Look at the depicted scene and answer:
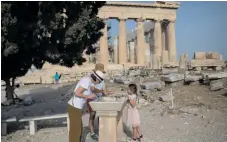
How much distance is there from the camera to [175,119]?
9.20m

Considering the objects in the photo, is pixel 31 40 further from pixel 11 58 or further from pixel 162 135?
pixel 162 135

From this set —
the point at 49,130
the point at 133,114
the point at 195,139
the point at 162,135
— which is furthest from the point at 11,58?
the point at 195,139

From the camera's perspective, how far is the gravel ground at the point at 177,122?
743 cm

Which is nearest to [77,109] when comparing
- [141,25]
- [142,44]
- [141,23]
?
A: [142,44]

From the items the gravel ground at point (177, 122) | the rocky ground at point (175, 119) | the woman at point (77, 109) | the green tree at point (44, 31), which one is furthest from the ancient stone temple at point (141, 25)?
the woman at point (77, 109)

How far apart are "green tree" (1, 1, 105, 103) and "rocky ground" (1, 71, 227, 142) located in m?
1.93

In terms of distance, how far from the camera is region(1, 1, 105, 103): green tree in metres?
7.08

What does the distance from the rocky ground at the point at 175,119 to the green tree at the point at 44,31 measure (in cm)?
193

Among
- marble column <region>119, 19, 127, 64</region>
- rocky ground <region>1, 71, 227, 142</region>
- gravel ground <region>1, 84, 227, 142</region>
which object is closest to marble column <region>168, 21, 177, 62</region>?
marble column <region>119, 19, 127, 64</region>

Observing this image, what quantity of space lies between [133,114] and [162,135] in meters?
1.31

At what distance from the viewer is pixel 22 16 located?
755 cm

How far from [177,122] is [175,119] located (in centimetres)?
35

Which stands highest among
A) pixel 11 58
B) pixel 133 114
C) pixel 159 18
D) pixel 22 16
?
pixel 159 18

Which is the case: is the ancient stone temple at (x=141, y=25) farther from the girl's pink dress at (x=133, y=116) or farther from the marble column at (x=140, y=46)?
the girl's pink dress at (x=133, y=116)
